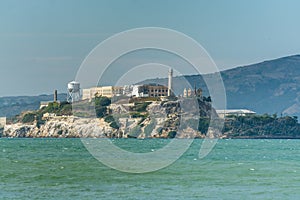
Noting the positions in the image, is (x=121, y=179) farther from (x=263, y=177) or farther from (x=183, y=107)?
(x=183, y=107)

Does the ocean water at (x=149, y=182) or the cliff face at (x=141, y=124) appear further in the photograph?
the cliff face at (x=141, y=124)

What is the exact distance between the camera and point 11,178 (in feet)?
172

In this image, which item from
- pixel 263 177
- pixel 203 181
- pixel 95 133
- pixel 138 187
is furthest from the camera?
pixel 95 133

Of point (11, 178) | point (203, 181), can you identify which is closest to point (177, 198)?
point (203, 181)

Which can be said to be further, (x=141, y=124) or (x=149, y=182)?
(x=141, y=124)

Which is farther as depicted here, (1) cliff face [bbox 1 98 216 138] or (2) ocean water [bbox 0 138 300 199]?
(1) cliff face [bbox 1 98 216 138]

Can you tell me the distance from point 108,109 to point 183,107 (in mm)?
17389

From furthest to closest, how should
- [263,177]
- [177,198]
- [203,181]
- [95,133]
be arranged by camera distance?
[95,133], [263,177], [203,181], [177,198]

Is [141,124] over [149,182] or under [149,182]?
over

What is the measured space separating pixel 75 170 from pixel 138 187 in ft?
47.6

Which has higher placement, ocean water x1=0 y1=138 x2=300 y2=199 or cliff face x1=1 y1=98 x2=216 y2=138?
cliff face x1=1 y1=98 x2=216 y2=138

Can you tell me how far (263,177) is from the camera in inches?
2192

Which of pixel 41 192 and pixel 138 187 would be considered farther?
pixel 138 187

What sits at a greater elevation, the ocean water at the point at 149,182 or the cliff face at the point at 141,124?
the cliff face at the point at 141,124
